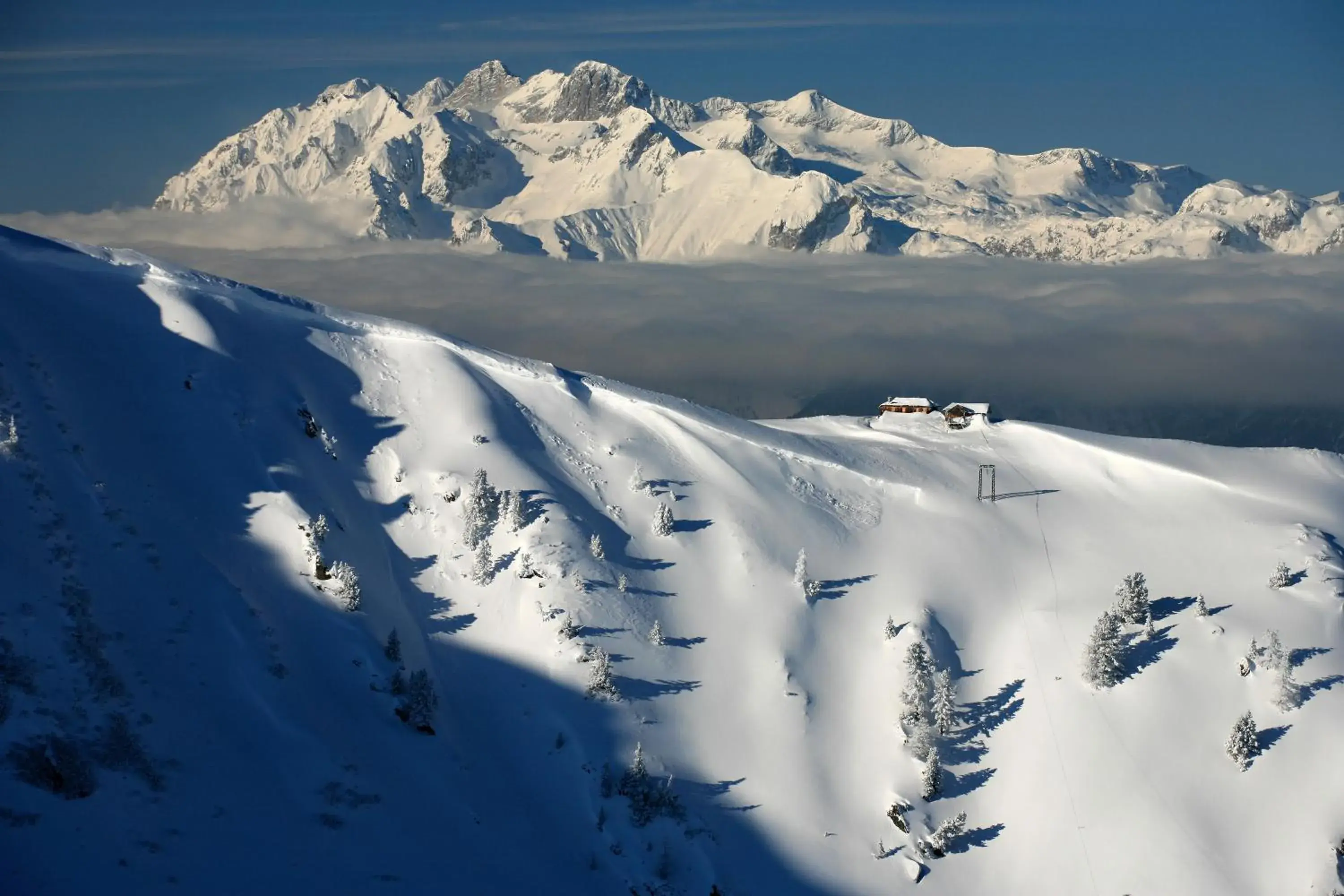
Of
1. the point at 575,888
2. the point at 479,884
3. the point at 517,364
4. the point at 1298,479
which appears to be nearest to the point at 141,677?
the point at 479,884

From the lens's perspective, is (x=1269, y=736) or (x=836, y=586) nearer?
(x=1269, y=736)

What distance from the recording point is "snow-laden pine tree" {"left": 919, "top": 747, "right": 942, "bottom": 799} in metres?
81.5

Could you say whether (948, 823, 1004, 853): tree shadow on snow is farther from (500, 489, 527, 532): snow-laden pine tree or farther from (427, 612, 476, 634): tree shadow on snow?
(500, 489, 527, 532): snow-laden pine tree

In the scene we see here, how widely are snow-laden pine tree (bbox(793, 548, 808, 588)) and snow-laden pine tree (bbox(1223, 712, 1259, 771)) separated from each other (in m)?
30.0

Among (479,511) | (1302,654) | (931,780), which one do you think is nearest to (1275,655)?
(1302,654)

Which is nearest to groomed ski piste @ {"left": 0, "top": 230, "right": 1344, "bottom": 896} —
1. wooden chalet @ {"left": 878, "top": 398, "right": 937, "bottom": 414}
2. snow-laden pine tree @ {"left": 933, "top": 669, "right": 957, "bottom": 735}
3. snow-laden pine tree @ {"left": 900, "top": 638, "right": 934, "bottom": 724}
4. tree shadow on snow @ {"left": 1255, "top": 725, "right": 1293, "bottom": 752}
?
tree shadow on snow @ {"left": 1255, "top": 725, "right": 1293, "bottom": 752}

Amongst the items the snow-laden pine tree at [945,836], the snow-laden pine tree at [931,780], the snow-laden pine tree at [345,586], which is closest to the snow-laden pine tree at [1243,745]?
the snow-laden pine tree at [945,836]

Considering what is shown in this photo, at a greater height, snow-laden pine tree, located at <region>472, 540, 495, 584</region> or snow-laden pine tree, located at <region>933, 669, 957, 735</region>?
snow-laden pine tree, located at <region>472, 540, 495, 584</region>

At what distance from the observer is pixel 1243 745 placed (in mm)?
84438

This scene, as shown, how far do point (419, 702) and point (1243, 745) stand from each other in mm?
52789

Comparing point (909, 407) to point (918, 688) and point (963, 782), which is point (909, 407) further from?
point (963, 782)

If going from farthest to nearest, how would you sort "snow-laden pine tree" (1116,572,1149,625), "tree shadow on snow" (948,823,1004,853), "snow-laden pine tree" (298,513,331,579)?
"snow-laden pine tree" (1116,572,1149,625), "tree shadow on snow" (948,823,1004,853), "snow-laden pine tree" (298,513,331,579)

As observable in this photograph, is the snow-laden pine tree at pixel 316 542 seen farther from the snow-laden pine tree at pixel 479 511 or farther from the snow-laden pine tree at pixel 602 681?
the snow-laden pine tree at pixel 602 681

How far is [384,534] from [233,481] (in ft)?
34.7
